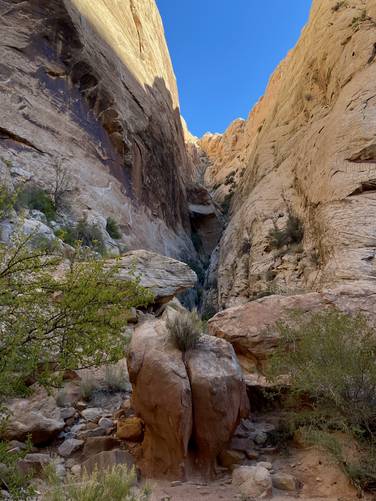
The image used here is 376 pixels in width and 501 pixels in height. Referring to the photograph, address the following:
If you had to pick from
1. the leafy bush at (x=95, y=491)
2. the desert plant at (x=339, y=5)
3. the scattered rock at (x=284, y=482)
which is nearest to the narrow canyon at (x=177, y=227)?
the scattered rock at (x=284, y=482)

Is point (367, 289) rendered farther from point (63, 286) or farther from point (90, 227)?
point (90, 227)


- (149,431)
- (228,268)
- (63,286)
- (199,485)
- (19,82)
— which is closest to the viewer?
(63,286)

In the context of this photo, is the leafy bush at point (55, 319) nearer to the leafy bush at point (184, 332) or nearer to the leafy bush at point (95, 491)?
the leafy bush at point (95, 491)

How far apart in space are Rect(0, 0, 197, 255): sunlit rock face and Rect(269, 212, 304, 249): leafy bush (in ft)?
18.2

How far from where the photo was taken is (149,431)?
5004 millimetres

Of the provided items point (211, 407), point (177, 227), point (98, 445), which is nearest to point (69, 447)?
point (98, 445)

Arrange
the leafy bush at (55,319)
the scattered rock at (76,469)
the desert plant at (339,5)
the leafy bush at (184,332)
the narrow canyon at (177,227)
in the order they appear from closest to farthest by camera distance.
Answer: the leafy bush at (55,319), the scattered rock at (76,469), the narrow canyon at (177,227), the leafy bush at (184,332), the desert plant at (339,5)

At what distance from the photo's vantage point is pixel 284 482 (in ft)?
14.2

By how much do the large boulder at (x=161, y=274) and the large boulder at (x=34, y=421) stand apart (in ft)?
12.6

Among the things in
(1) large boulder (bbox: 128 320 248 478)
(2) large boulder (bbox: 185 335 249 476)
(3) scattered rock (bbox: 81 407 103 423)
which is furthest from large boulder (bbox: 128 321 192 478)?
(3) scattered rock (bbox: 81 407 103 423)

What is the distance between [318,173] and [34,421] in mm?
12223

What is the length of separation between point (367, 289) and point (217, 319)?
2636mm

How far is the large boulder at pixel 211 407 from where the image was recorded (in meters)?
4.86

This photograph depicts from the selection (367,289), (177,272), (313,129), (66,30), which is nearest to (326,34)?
(313,129)
